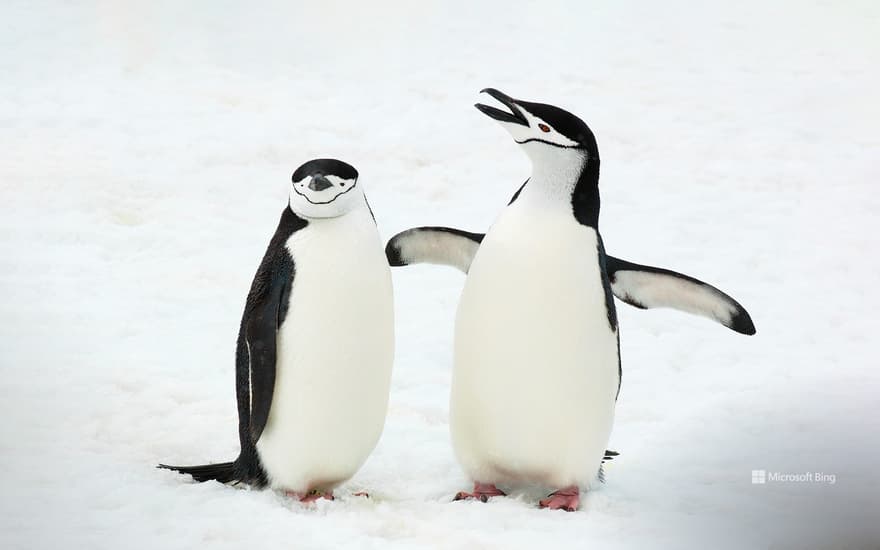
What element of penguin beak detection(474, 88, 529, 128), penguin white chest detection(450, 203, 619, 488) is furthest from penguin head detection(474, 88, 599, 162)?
penguin white chest detection(450, 203, 619, 488)

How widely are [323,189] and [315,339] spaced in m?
0.32

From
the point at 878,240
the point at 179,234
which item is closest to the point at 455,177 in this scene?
the point at 179,234

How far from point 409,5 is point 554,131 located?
23.5 feet

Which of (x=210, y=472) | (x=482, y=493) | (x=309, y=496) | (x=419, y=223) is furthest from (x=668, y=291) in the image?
(x=419, y=223)

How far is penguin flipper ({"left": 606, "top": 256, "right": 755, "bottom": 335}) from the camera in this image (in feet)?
8.73

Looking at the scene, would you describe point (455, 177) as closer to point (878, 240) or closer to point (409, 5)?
point (878, 240)

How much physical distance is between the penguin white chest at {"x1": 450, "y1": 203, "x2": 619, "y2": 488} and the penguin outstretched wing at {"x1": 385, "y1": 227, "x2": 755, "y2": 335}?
191 mm

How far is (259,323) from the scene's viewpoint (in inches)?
95.6

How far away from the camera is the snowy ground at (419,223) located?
248 centimetres

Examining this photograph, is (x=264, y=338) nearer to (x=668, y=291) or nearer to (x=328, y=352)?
(x=328, y=352)

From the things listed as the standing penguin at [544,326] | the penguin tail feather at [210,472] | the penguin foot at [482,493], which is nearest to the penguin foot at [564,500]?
the standing penguin at [544,326]

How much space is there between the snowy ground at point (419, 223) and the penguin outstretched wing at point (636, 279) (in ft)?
1.49

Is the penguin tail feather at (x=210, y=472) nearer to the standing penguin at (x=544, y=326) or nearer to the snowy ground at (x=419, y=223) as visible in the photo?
the snowy ground at (x=419, y=223)

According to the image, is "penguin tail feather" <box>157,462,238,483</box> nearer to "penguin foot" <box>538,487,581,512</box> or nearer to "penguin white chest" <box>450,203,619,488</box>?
"penguin white chest" <box>450,203,619,488</box>
